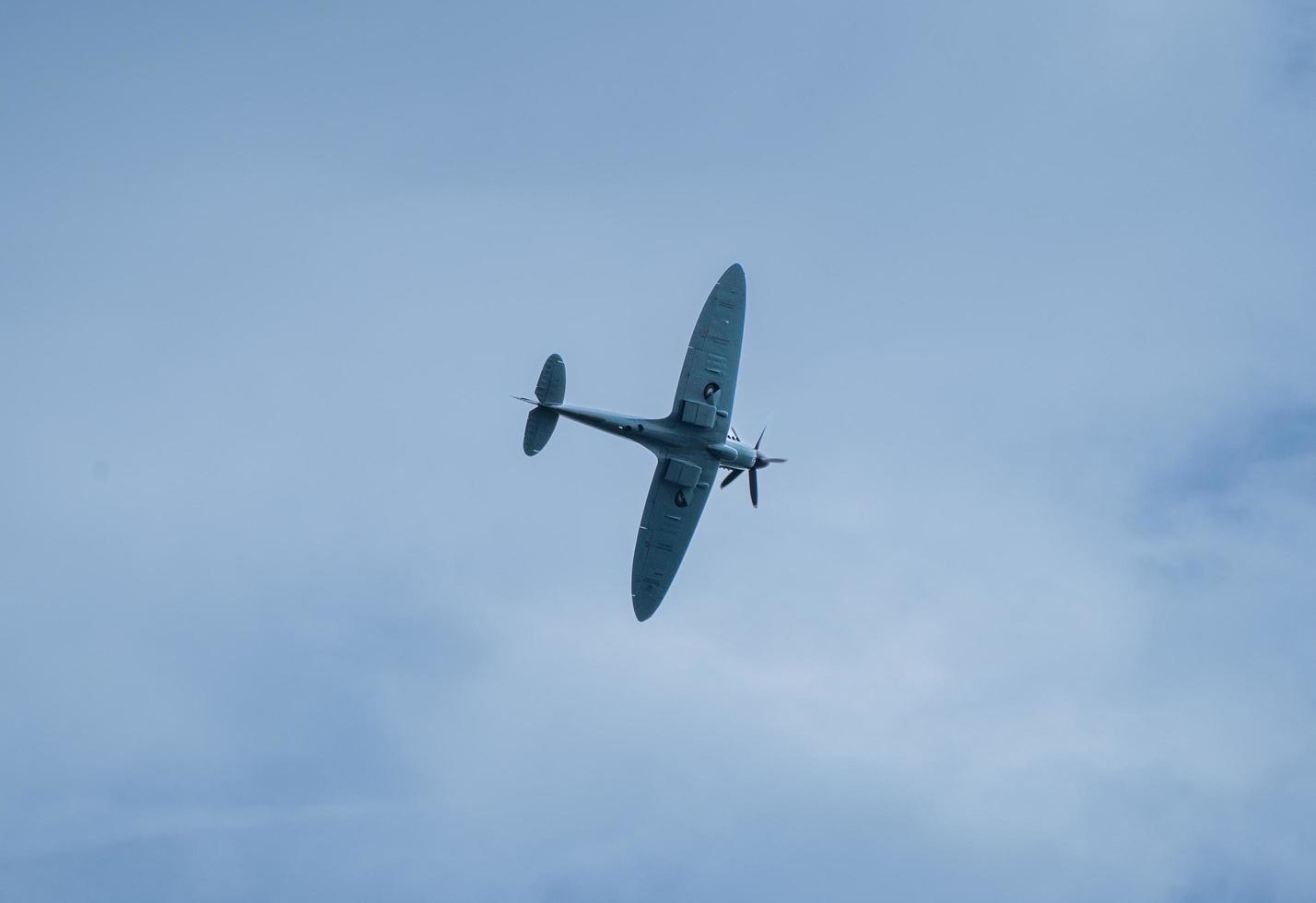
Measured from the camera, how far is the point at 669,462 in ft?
243

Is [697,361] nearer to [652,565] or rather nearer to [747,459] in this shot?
[747,459]

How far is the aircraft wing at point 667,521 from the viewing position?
74000 millimetres

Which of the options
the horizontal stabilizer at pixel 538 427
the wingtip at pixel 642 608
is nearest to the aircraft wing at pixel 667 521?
the wingtip at pixel 642 608

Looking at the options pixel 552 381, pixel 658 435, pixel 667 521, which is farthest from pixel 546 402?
pixel 667 521

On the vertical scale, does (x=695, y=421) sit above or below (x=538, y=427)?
above

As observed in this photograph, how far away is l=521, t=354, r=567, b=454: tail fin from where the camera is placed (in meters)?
69.9

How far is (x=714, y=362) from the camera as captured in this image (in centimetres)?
7281

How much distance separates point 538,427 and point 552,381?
2526mm

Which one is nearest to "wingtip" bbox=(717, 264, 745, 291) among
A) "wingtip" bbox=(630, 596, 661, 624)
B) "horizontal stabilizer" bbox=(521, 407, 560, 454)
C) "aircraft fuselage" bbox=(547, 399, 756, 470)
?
"aircraft fuselage" bbox=(547, 399, 756, 470)

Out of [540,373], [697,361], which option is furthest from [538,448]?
[697,361]

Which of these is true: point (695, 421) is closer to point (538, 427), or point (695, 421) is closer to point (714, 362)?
point (714, 362)

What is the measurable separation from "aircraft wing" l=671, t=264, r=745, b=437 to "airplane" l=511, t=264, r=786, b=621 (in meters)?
0.05

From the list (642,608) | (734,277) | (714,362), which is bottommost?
(642,608)

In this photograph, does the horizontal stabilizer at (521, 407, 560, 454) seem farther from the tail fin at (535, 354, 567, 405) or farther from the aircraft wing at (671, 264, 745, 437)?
the aircraft wing at (671, 264, 745, 437)
